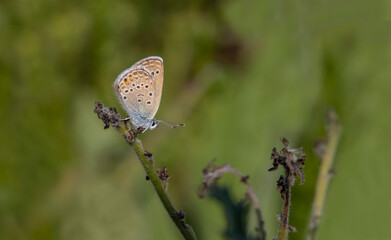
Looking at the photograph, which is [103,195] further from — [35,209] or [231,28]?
[231,28]

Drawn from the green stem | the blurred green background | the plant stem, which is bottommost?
the plant stem

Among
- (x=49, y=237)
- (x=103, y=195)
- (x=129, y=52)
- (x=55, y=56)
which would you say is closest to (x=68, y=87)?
(x=55, y=56)

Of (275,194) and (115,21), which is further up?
(115,21)

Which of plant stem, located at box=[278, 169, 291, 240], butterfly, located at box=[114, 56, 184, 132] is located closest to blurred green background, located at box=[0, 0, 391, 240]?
butterfly, located at box=[114, 56, 184, 132]

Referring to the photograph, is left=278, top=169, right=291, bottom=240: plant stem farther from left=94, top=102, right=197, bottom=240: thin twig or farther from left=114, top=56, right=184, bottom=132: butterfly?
left=114, top=56, right=184, bottom=132: butterfly

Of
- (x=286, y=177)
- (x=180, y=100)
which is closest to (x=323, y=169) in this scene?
(x=286, y=177)

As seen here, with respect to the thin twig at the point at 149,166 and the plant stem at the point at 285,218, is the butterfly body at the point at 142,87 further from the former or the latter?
the plant stem at the point at 285,218

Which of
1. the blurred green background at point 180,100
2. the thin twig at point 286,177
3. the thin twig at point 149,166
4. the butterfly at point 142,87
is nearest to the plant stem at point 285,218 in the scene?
the thin twig at point 286,177
